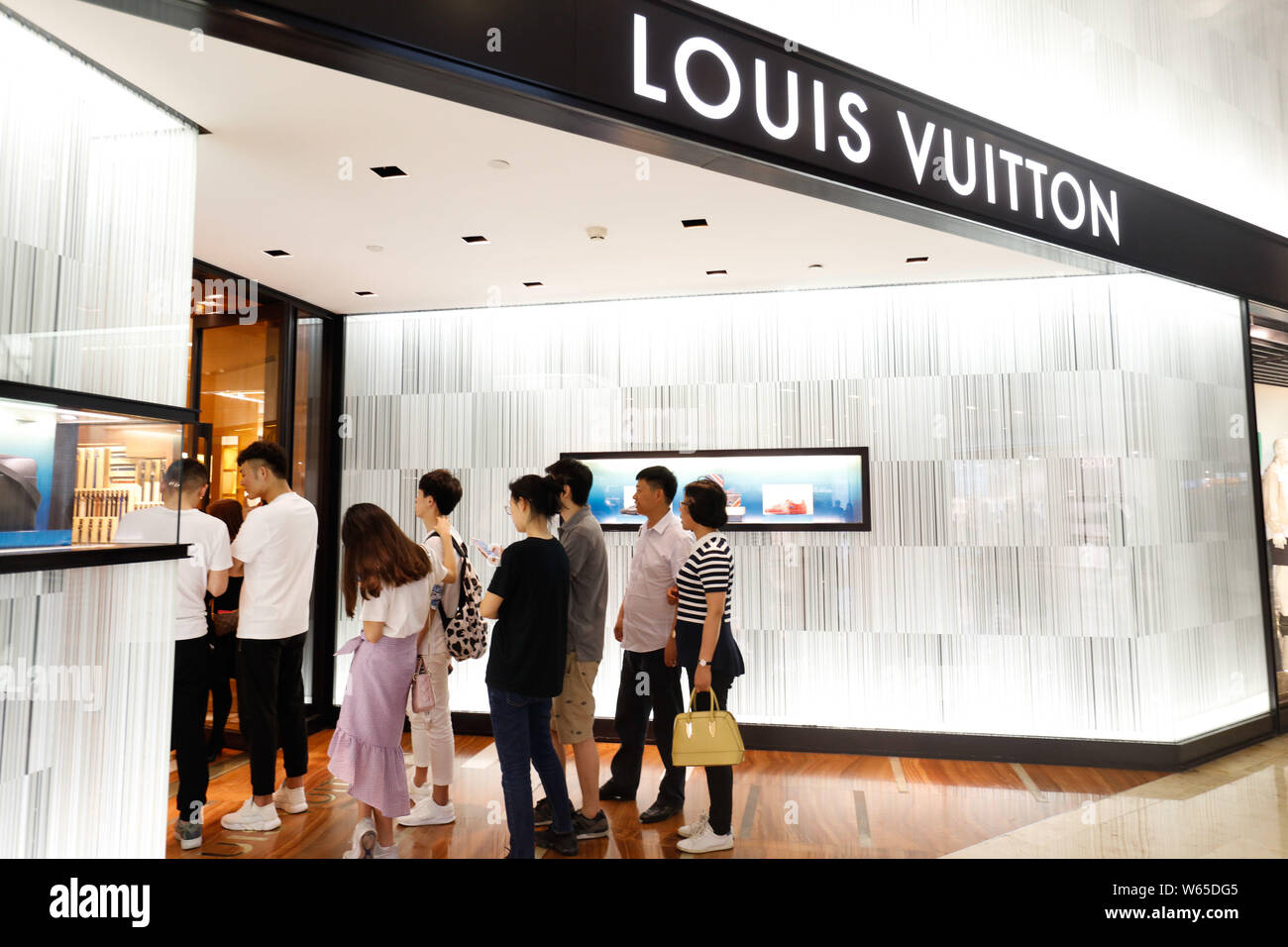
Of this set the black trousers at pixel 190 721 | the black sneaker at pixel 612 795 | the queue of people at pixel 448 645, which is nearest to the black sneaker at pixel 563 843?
the queue of people at pixel 448 645

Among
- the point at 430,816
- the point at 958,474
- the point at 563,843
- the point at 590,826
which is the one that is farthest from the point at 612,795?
the point at 958,474

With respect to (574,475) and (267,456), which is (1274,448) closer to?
(574,475)

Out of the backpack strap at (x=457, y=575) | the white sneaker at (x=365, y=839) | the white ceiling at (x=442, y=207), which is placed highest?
the white ceiling at (x=442, y=207)

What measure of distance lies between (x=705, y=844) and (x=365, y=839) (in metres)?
1.42

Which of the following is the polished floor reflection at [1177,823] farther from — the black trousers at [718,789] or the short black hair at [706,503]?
the short black hair at [706,503]

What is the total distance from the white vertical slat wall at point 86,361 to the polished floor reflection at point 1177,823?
10.5 ft

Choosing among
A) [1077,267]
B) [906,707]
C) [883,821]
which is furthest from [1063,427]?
[883,821]

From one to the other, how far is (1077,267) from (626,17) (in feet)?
11.3

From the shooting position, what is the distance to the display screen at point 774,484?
197 inches

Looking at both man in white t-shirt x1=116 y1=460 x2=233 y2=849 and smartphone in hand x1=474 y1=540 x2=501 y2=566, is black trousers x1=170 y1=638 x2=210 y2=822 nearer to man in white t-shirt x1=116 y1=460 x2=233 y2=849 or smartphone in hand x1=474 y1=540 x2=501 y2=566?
man in white t-shirt x1=116 y1=460 x2=233 y2=849

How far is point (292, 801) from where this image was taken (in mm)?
3812

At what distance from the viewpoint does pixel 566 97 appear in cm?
226

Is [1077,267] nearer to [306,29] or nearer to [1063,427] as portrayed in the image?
[1063,427]

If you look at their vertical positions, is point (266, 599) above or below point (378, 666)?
above
